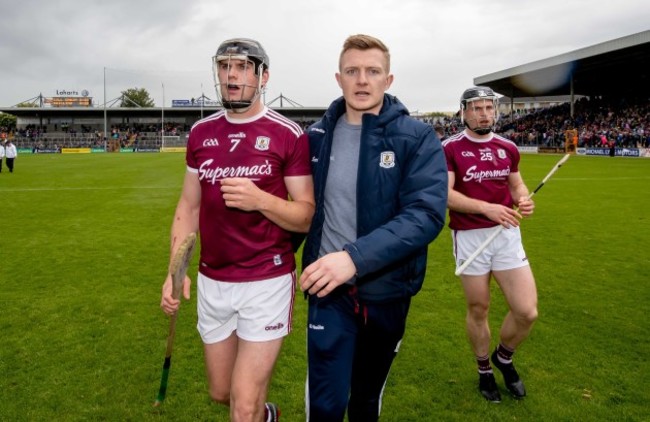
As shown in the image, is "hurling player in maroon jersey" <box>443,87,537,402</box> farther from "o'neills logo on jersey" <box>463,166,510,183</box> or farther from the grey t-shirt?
the grey t-shirt

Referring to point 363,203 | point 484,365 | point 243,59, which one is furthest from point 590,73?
point 363,203

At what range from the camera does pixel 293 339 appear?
5.78 m

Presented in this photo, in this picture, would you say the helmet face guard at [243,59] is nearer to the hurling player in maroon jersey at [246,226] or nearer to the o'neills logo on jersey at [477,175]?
the hurling player in maroon jersey at [246,226]

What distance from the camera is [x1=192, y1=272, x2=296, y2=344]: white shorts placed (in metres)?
3.20

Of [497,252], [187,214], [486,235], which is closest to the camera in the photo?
[187,214]

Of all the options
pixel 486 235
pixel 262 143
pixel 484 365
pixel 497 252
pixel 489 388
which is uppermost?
pixel 262 143

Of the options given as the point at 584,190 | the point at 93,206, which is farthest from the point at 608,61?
the point at 93,206

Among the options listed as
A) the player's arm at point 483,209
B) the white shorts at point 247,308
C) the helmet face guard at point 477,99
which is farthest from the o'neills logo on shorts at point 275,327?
the helmet face guard at point 477,99

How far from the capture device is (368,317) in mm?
2992

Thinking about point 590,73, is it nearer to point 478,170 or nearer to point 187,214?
point 478,170

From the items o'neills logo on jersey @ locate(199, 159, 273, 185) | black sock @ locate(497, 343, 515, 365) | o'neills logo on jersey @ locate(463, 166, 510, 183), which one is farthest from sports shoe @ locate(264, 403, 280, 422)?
o'neills logo on jersey @ locate(463, 166, 510, 183)

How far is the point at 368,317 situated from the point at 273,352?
26.9 inches

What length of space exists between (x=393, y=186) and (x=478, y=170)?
2060 millimetres

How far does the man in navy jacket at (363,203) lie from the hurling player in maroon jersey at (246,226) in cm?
26
